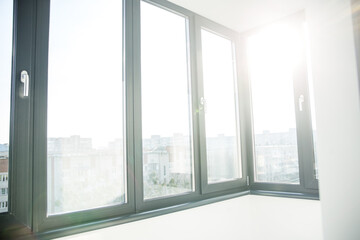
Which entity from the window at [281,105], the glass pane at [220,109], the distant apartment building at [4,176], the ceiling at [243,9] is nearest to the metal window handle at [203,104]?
the glass pane at [220,109]

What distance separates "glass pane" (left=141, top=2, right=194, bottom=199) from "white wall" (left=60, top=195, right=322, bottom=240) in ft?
0.75

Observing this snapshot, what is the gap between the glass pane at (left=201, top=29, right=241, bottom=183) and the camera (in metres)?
2.58

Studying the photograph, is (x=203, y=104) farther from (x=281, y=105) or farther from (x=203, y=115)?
(x=281, y=105)

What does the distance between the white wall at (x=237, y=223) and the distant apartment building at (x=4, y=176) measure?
525mm

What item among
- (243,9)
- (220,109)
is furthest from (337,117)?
(243,9)

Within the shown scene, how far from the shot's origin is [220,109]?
2.74 m

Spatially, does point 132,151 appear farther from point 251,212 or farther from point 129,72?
point 251,212

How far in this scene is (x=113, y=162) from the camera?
1834 millimetres

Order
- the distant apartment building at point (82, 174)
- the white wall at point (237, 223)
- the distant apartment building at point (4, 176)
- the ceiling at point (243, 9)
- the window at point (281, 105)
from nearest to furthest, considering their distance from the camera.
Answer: the distant apartment building at point (4, 176) → the distant apartment building at point (82, 174) → the white wall at point (237, 223) → the ceiling at point (243, 9) → the window at point (281, 105)

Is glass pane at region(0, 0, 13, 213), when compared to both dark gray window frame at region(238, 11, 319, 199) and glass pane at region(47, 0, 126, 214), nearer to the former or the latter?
glass pane at region(47, 0, 126, 214)

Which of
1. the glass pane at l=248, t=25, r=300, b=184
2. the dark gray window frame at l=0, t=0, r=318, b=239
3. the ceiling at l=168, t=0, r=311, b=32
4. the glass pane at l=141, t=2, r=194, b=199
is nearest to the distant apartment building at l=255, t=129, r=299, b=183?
the glass pane at l=248, t=25, r=300, b=184

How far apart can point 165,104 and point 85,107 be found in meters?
0.69

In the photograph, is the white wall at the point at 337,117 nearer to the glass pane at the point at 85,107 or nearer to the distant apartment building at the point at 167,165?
the distant apartment building at the point at 167,165

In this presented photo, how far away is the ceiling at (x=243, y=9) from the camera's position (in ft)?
7.71
